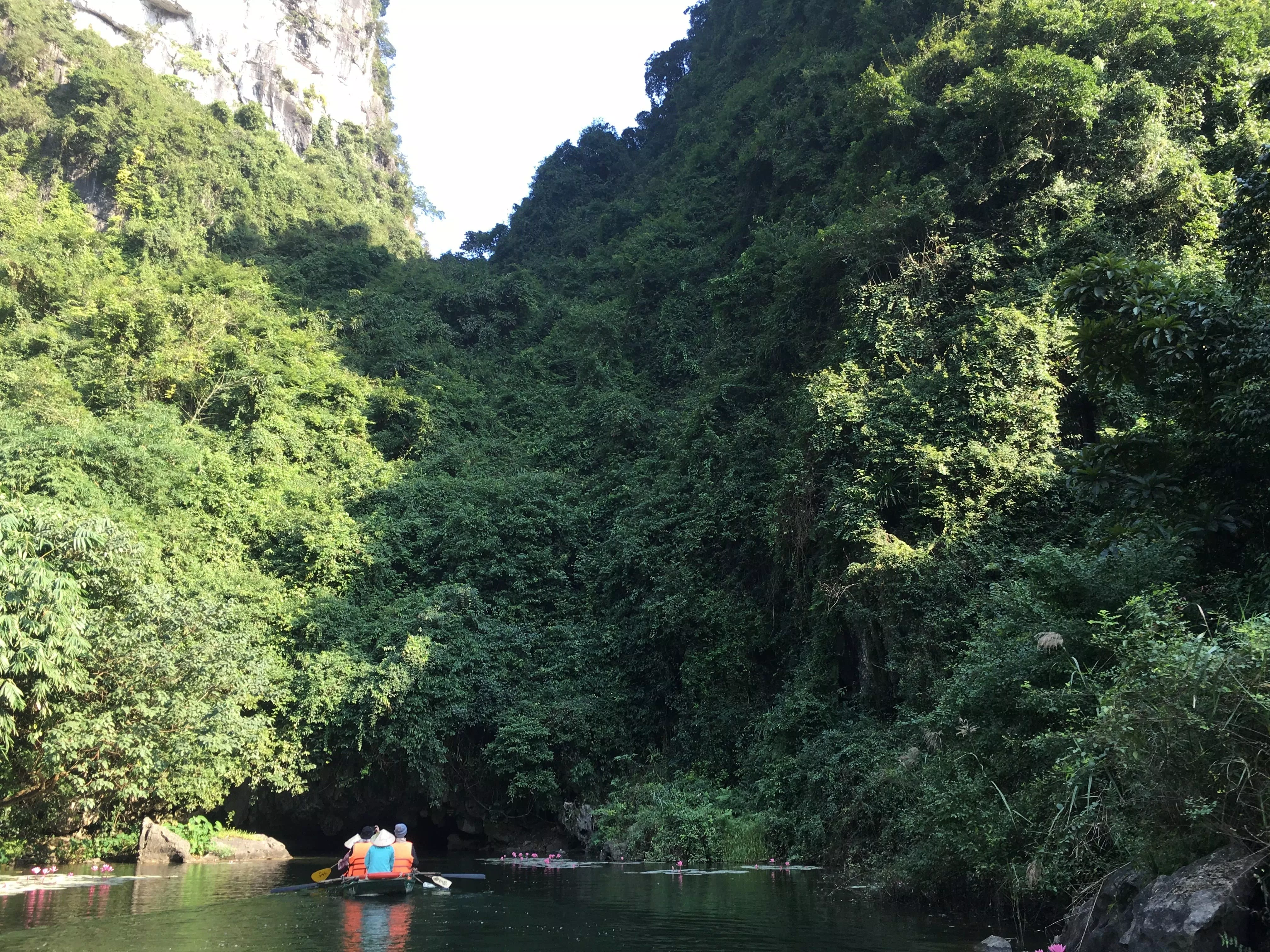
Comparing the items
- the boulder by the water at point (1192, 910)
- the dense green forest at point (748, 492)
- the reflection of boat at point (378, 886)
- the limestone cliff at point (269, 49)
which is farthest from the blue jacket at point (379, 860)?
the limestone cliff at point (269, 49)

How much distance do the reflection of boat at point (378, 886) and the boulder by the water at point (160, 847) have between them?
6.36 meters

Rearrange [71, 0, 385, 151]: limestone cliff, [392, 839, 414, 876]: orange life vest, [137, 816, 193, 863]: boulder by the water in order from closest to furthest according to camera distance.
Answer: [392, 839, 414, 876]: orange life vest, [137, 816, 193, 863]: boulder by the water, [71, 0, 385, 151]: limestone cliff

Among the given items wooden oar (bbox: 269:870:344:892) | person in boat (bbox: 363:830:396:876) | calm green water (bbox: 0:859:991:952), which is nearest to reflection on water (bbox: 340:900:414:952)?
calm green water (bbox: 0:859:991:952)

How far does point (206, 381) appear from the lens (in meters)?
25.3

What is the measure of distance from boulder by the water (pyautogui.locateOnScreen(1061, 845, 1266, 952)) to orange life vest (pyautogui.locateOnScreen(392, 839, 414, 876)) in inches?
334

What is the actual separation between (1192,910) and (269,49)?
4988cm

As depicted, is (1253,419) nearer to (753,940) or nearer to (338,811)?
(753,940)

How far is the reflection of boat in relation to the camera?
37.3 feet

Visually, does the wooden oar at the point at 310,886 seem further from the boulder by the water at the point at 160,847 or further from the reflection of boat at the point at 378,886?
the boulder by the water at the point at 160,847

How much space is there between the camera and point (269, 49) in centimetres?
4406

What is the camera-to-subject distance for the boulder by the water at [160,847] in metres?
15.8

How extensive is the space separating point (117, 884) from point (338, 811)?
25.6 ft

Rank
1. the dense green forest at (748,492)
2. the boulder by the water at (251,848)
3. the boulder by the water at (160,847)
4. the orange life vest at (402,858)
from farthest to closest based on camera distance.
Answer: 1. the boulder by the water at (251,848)
2. the boulder by the water at (160,847)
3. the orange life vest at (402,858)
4. the dense green forest at (748,492)

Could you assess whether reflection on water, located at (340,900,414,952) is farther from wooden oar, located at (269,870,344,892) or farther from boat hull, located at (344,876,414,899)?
wooden oar, located at (269,870,344,892)
